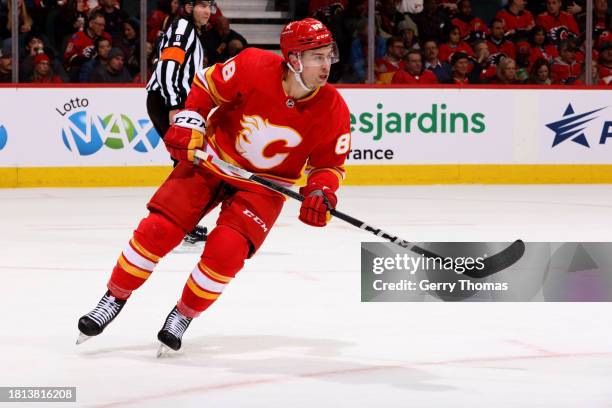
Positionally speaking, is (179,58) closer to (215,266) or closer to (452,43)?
(215,266)

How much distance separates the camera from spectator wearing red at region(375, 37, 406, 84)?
10.3 m

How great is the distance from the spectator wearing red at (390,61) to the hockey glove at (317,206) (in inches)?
251

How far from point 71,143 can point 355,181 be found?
2.15 meters

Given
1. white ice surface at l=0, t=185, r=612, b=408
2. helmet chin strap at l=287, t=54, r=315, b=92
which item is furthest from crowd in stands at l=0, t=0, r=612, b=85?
helmet chin strap at l=287, t=54, r=315, b=92

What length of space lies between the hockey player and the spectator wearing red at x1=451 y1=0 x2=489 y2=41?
6.86 metres

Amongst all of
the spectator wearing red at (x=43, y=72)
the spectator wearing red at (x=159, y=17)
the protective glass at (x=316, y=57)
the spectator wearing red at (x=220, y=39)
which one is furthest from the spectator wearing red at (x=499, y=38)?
the protective glass at (x=316, y=57)

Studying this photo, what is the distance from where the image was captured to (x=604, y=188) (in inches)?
396

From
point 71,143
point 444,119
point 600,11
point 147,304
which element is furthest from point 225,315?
point 600,11

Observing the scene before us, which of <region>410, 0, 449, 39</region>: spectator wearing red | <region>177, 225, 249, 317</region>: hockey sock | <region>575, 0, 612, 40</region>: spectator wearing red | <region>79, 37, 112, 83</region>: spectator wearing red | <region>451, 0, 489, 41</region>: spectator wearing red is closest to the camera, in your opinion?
<region>177, 225, 249, 317</region>: hockey sock

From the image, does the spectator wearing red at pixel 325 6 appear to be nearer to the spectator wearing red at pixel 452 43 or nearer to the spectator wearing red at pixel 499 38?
the spectator wearing red at pixel 452 43

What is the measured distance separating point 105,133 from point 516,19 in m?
3.54

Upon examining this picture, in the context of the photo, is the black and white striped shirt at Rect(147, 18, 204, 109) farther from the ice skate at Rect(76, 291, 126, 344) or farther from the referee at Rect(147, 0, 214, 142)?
the ice skate at Rect(76, 291, 126, 344)

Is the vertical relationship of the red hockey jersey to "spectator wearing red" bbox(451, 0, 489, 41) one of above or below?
above

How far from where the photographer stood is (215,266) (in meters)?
3.88
